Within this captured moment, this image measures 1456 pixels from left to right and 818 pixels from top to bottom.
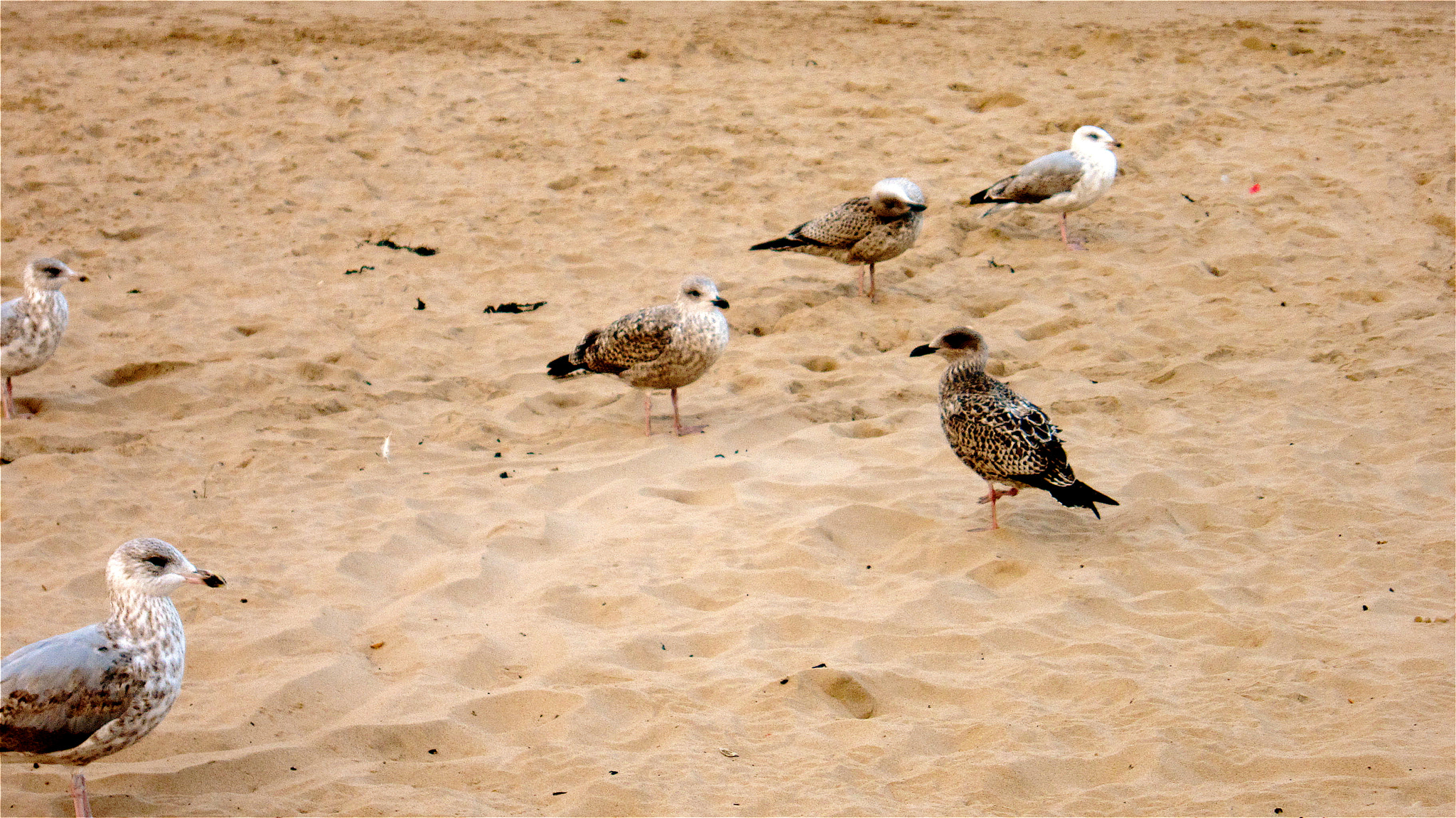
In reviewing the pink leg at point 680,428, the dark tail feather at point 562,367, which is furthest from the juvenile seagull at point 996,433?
the dark tail feather at point 562,367

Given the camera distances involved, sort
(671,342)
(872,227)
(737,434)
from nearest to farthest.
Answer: (671,342) → (737,434) → (872,227)

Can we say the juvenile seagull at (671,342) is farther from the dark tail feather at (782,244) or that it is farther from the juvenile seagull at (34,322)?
the juvenile seagull at (34,322)

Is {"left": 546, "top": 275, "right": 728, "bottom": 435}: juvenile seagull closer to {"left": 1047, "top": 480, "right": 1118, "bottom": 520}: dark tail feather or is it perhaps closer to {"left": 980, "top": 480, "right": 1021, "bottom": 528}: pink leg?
{"left": 980, "top": 480, "right": 1021, "bottom": 528}: pink leg

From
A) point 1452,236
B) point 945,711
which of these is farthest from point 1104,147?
point 945,711

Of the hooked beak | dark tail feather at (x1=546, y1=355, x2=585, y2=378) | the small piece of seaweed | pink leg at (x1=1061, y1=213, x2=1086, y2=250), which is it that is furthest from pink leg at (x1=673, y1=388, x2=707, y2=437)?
pink leg at (x1=1061, y1=213, x2=1086, y2=250)

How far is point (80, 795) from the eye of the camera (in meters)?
3.47

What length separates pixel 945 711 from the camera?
412 centimetres

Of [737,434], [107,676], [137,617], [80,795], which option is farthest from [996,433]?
[80,795]

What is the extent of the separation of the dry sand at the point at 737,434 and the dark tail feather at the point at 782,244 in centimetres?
20

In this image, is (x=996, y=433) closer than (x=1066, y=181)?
Yes

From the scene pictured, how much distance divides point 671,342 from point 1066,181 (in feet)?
13.5

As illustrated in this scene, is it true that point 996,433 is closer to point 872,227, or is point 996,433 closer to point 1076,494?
point 1076,494

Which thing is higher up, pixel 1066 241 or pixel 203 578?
pixel 203 578

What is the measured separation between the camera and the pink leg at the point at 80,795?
3455mm
